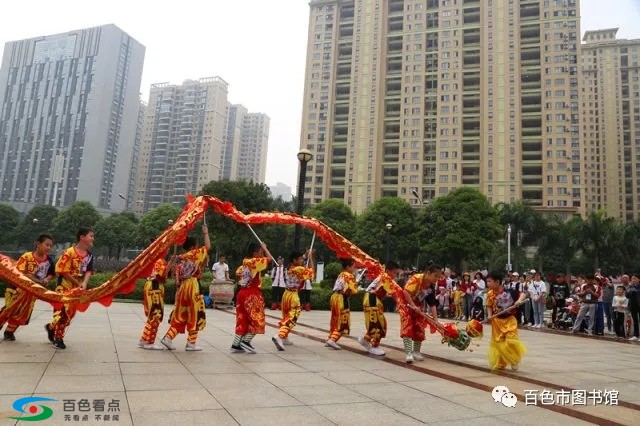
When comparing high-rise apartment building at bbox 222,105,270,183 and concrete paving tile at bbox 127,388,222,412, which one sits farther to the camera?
high-rise apartment building at bbox 222,105,270,183

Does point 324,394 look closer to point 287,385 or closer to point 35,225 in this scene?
point 287,385

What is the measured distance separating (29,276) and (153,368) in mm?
3015

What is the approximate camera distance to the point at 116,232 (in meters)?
58.1

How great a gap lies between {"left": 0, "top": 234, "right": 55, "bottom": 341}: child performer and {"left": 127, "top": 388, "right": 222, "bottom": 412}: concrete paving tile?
12.8 feet

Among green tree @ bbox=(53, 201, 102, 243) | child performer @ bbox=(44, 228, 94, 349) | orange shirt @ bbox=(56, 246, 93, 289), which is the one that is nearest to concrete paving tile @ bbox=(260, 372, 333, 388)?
child performer @ bbox=(44, 228, 94, 349)

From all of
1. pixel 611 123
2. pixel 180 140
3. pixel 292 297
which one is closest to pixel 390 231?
pixel 292 297

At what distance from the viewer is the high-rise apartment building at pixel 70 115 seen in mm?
74438

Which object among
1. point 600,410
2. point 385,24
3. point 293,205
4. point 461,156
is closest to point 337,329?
point 600,410

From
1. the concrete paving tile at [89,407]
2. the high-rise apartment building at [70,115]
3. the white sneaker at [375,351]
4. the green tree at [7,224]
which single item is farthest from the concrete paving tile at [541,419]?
the high-rise apartment building at [70,115]

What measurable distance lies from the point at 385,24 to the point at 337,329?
7724 cm

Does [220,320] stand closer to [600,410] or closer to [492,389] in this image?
[492,389]

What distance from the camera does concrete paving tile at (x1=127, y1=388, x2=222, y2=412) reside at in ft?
13.6

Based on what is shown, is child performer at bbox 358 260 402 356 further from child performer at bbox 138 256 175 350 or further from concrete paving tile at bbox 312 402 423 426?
child performer at bbox 138 256 175 350

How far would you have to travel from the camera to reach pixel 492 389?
5.82m
